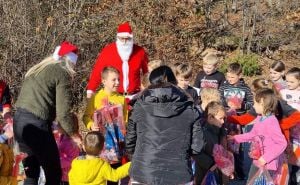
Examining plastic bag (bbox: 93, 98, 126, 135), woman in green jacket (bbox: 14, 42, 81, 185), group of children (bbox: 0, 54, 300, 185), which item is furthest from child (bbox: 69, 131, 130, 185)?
plastic bag (bbox: 93, 98, 126, 135)

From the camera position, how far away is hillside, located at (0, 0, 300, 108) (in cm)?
962

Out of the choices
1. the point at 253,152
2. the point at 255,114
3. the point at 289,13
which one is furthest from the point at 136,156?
the point at 289,13

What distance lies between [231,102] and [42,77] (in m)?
2.65

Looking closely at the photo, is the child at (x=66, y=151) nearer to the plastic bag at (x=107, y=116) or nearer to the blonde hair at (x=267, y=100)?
the plastic bag at (x=107, y=116)

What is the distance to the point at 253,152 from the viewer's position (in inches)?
213

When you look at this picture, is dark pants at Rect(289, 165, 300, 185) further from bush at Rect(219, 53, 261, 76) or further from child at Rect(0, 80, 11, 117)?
bush at Rect(219, 53, 261, 76)

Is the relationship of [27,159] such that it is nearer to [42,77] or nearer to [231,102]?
[42,77]

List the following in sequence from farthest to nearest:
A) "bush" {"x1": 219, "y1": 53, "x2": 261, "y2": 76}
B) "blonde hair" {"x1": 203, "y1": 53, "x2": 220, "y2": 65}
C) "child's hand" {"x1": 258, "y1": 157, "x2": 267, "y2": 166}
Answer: "bush" {"x1": 219, "y1": 53, "x2": 261, "y2": 76} < "blonde hair" {"x1": 203, "y1": 53, "x2": 220, "y2": 65} < "child's hand" {"x1": 258, "y1": 157, "x2": 267, "y2": 166}

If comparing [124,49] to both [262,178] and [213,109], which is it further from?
[262,178]

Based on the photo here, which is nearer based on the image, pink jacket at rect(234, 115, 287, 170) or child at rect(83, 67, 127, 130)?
pink jacket at rect(234, 115, 287, 170)

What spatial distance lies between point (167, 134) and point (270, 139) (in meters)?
1.49

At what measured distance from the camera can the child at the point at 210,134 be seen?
5363 mm

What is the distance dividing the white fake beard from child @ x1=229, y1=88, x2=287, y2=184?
74.9 inches

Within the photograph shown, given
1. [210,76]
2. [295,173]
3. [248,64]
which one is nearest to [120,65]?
[210,76]
